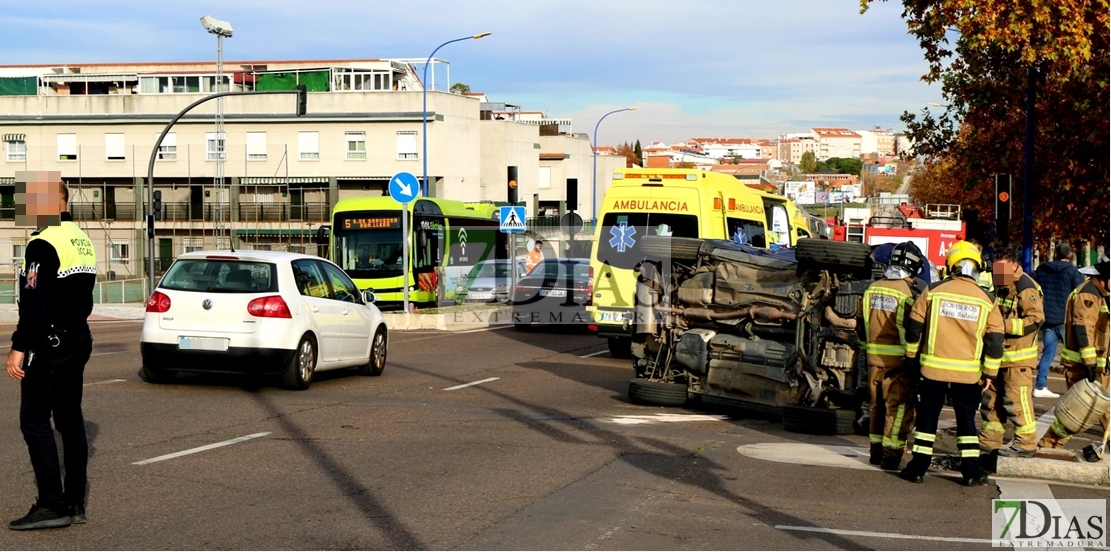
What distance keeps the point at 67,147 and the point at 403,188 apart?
156 ft

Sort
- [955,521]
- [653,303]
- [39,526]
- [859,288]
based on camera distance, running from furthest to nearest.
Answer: [653,303] → [859,288] → [955,521] → [39,526]

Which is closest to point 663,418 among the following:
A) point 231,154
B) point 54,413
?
point 54,413

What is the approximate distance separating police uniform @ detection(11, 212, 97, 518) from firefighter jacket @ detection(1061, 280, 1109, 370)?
8.32m

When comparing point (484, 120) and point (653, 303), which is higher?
point (484, 120)

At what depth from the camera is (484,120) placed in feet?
254

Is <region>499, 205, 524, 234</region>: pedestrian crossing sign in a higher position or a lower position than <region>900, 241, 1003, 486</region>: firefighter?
higher

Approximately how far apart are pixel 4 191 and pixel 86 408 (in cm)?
6037

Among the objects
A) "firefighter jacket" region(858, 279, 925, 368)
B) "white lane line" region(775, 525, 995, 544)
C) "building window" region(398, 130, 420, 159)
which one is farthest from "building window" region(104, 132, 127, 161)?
"white lane line" region(775, 525, 995, 544)

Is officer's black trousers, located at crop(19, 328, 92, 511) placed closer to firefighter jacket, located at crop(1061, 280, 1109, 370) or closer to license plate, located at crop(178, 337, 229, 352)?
license plate, located at crop(178, 337, 229, 352)

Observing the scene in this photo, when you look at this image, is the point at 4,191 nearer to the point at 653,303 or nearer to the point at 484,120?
the point at 484,120

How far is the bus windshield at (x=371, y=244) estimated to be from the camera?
31.5 meters

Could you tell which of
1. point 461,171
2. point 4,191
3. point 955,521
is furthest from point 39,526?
point 4,191

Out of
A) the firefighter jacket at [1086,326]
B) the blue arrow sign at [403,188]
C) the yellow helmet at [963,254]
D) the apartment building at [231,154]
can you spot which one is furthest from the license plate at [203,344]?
the apartment building at [231,154]

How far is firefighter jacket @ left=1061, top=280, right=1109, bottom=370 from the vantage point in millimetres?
11180
